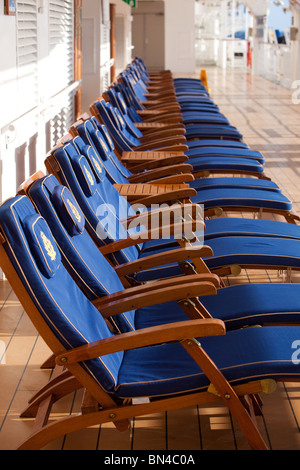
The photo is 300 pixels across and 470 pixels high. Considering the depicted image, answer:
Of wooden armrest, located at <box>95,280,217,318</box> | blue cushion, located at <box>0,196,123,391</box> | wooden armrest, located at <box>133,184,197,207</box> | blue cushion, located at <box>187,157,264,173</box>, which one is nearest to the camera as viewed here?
blue cushion, located at <box>0,196,123,391</box>

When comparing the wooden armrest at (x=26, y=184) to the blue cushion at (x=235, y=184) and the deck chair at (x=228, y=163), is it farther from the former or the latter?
the deck chair at (x=228, y=163)

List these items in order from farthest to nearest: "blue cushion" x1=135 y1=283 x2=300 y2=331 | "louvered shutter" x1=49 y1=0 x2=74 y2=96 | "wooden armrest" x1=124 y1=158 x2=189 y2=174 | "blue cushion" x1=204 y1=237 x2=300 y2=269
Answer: "louvered shutter" x1=49 y1=0 x2=74 y2=96
"wooden armrest" x1=124 y1=158 x2=189 y2=174
"blue cushion" x1=204 y1=237 x2=300 y2=269
"blue cushion" x1=135 y1=283 x2=300 y2=331

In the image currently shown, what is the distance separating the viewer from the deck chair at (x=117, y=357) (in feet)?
7.28

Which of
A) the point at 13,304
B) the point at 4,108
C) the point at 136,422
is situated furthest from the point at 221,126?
the point at 136,422

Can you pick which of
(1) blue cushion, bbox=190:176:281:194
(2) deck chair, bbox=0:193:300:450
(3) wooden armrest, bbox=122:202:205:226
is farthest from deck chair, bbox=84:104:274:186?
(2) deck chair, bbox=0:193:300:450

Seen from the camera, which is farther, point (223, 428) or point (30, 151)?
point (30, 151)

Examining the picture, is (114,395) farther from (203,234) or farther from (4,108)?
(4,108)

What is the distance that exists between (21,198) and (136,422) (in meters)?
1.00

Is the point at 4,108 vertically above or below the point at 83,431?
above

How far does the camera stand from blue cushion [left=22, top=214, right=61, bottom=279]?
2.22 m

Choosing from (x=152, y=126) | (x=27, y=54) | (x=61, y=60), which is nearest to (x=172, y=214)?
(x=27, y=54)

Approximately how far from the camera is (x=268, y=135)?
10.2m

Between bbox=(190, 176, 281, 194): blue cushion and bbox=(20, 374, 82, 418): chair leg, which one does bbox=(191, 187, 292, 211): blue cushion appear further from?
bbox=(20, 374, 82, 418): chair leg

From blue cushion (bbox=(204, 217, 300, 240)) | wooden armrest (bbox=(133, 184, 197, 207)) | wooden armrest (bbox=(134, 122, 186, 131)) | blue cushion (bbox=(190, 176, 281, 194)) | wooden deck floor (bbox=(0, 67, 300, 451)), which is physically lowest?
wooden deck floor (bbox=(0, 67, 300, 451))
